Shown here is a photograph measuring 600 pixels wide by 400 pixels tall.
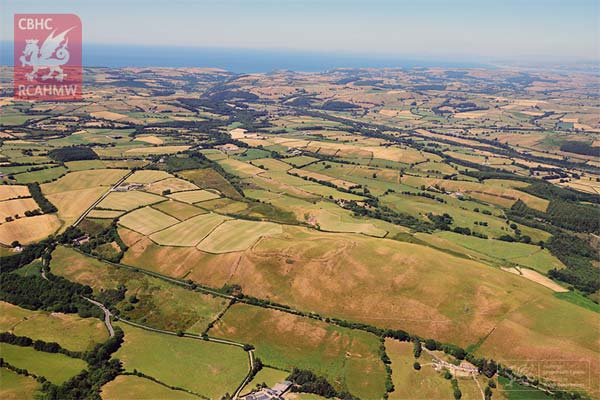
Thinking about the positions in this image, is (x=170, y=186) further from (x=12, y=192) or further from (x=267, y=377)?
(x=267, y=377)

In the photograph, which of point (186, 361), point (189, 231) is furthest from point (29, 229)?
point (186, 361)

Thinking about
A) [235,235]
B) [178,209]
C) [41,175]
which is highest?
[41,175]

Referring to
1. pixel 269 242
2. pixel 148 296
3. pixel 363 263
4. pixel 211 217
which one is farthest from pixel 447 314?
pixel 211 217

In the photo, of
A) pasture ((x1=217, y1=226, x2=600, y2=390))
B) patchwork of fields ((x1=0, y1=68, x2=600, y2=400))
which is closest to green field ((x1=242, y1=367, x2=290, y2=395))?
patchwork of fields ((x1=0, y1=68, x2=600, y2=400))

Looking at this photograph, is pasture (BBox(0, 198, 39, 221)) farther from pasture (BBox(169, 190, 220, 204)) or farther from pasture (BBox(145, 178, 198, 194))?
pasture (BBox(169, 190, 220, 204))

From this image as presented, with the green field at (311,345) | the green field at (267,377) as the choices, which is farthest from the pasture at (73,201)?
the green field at (267,377)
